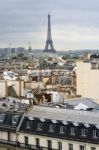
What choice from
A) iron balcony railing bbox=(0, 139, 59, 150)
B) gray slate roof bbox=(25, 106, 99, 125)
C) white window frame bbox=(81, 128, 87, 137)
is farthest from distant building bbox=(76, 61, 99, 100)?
white window frame bbox=(81, 128, 87, 137)

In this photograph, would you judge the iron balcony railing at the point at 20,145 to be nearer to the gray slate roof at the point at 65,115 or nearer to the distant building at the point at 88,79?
the gray slate roof at the point at 65,115

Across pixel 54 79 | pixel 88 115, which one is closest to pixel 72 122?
pixel 88 115

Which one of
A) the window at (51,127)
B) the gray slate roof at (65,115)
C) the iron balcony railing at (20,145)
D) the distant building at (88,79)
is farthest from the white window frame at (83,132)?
the distant building at (88,79)

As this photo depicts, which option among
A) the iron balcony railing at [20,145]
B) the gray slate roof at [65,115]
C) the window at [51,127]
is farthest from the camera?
the iron balcony railing at [20,145]

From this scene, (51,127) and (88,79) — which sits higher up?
(88,79)

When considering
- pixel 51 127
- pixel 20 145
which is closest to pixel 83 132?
pixel 51 127

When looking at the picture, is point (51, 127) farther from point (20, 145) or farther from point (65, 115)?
point (20, 145)

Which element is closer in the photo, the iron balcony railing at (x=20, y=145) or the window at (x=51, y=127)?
the window at (x=51, y=127)

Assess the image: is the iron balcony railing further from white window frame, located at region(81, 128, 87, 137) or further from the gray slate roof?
white window frame, located at region(81, 128, 87, 137)
